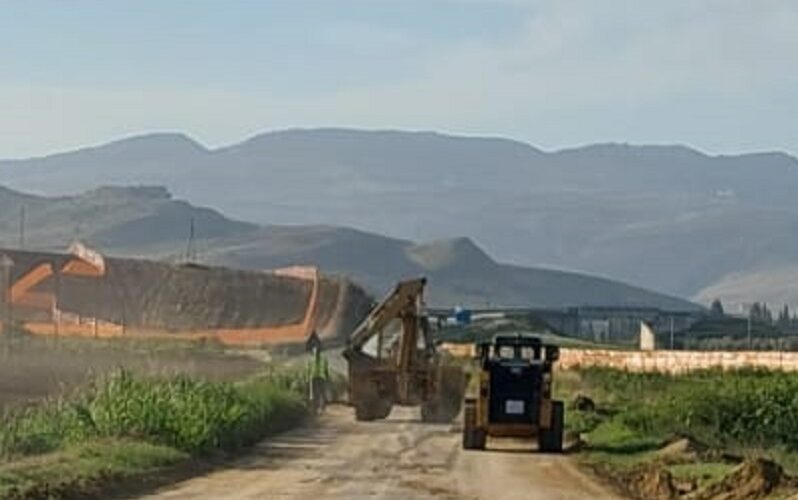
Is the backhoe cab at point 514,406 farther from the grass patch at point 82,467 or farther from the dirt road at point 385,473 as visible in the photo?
the grass patch at point 82,467

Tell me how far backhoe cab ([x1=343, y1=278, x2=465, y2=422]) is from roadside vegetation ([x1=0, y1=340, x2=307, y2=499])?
6.05 meters

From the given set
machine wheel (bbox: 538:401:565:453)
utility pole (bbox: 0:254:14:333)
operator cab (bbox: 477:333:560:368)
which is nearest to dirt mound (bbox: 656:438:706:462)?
machine wheel (bbox: 538:401:565:453)

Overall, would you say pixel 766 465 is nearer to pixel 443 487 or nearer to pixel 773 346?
pixel 443 487

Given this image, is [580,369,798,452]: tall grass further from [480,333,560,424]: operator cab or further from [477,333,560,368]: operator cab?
[480,333,560,424]: operator cab

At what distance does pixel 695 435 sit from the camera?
145 ft

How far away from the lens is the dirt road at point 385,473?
95.9ft

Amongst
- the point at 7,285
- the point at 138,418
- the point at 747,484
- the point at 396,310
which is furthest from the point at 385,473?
the point at 7,285

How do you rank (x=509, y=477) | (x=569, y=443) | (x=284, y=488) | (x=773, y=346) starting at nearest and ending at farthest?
1. (x=284, y=488)
2. (x=509, y=477)
3. (x=569, y=443)
4. (x=773, y=346)

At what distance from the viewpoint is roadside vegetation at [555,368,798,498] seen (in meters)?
31.2

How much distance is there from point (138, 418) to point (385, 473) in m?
5.45

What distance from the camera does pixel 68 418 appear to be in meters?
36.6

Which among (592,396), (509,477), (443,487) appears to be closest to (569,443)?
(509,477)

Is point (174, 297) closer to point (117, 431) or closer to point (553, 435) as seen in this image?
point (553, 435)

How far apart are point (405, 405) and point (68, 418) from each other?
62.1ft
